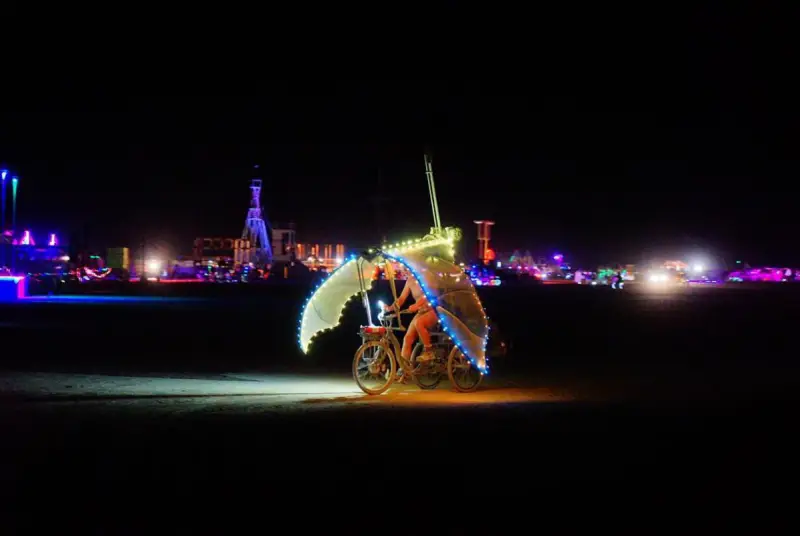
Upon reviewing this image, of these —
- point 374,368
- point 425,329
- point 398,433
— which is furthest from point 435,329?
point 398,433

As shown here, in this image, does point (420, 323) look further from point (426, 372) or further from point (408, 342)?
point (426, 372)

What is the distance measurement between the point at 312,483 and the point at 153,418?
4050mm

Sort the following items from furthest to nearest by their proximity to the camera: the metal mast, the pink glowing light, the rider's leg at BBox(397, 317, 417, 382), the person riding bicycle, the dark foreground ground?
1. the metal mast
2. the pink glowing light
3. the rider's leg at BBox(397, 317, 417, 382)
4. the person riding bicycle
5. the dark foreground ground

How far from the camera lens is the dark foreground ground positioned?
26.7 feet

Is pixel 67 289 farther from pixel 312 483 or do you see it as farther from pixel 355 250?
pixel 312 483

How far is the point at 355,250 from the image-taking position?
52.7ft

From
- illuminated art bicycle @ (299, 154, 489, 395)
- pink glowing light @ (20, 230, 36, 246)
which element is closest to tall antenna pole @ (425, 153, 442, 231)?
illuminated art bicycle @ (299, 154, 489, 395)

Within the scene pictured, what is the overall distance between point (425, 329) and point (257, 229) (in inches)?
5007

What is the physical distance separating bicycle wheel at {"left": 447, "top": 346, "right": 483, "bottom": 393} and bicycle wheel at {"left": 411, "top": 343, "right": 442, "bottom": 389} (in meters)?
0.18

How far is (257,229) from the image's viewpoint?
141 m

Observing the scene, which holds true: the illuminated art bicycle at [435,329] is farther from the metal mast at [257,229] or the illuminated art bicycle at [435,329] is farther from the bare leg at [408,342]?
the metal mast at [257,229]

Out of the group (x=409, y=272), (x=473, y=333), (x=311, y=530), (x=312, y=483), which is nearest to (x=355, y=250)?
(x=409, y=272)

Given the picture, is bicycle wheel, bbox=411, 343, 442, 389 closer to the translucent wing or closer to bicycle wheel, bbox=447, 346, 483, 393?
bicycle wheel, bbox=447, 346, 483, 393

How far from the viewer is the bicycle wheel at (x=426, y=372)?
15664 mm
